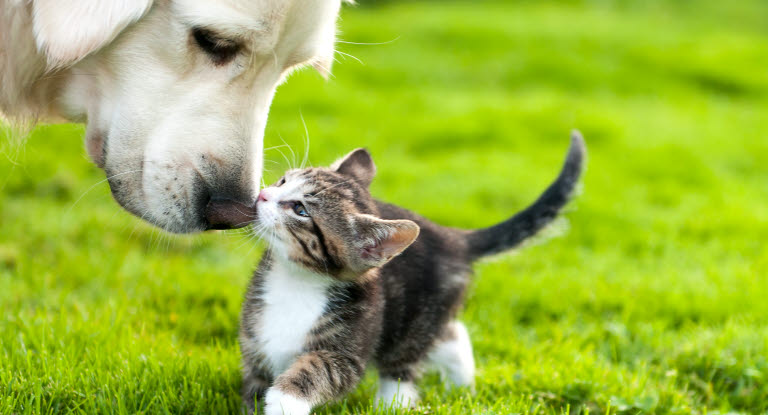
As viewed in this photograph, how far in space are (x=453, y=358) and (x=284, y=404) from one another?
1.22 meters

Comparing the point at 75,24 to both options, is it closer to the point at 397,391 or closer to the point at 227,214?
the point at 227,214

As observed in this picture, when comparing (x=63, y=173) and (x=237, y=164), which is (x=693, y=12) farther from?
(x=237, y=164)

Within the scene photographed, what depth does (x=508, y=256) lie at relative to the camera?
14.1 ft

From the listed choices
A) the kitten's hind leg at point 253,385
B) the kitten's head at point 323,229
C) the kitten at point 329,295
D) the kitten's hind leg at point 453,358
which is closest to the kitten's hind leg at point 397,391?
the kitten at point 329,295

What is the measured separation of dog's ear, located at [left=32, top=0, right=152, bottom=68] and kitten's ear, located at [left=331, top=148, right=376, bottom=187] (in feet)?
3.96

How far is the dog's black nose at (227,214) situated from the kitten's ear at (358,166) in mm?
616

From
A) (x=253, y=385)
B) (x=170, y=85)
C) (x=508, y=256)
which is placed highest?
(x=170, y=85)

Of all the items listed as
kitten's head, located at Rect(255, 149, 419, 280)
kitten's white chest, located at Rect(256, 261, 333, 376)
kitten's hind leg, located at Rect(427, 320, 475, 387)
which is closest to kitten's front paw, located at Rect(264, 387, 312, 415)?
kitten's white chest, located at Rect(256, 261, 333, 376)

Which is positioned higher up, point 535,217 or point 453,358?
point 535,217

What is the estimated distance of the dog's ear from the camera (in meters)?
2.76

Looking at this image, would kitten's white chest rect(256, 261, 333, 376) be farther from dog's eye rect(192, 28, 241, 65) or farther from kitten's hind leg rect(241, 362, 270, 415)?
dog's eye rect(192, 28, 241, 65)

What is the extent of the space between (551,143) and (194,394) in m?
7.26

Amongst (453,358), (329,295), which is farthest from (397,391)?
(329,295)

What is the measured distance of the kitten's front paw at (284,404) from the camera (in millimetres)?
2814
